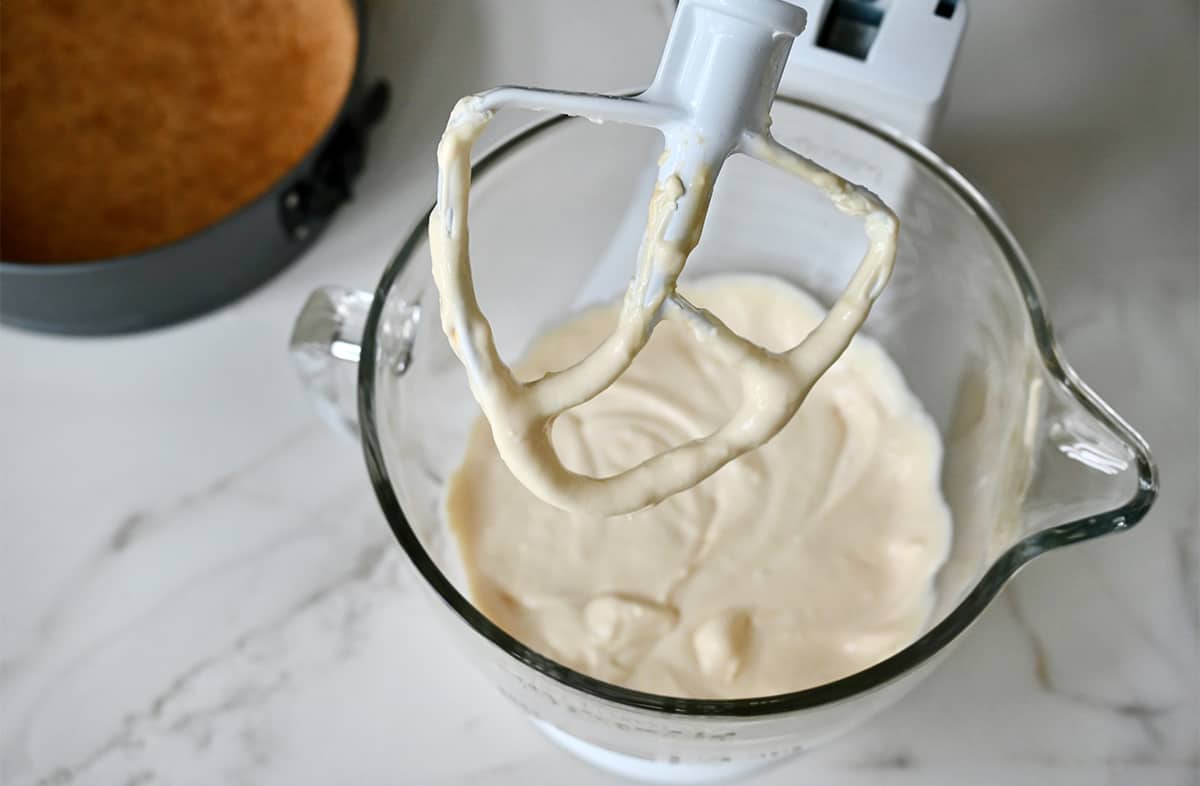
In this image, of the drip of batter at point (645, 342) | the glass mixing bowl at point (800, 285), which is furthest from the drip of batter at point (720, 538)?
the drip of batter at point (645, 342)

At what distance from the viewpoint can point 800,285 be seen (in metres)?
0.69

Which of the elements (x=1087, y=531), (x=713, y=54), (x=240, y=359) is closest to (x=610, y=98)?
(x=713, y=54)

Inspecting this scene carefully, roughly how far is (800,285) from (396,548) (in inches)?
11.3

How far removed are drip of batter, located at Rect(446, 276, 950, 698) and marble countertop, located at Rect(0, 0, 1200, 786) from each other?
0.22 ft

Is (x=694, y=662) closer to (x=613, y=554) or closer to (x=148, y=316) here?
(x=613, y=554)

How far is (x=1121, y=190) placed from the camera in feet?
2.40

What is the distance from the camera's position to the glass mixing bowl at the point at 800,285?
47 cm

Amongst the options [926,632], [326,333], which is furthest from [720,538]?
[326,333]

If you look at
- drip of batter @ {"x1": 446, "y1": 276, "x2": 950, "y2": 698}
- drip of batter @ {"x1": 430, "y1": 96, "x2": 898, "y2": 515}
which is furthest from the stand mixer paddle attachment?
drip of batter @ {"x1": 446, "y1": 276, "x2": 950, "y2": 698}

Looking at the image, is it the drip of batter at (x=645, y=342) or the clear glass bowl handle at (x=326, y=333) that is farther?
Answer: the clear glass bowl handle at (x=326, y=333)

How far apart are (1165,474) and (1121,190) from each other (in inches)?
7.6

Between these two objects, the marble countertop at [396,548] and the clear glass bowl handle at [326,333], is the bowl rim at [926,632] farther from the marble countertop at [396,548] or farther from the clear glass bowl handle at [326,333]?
the marble countertop at [396,548]

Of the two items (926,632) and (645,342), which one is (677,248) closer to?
(645,342)

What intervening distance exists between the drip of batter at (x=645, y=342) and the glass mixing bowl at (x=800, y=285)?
92 mm
